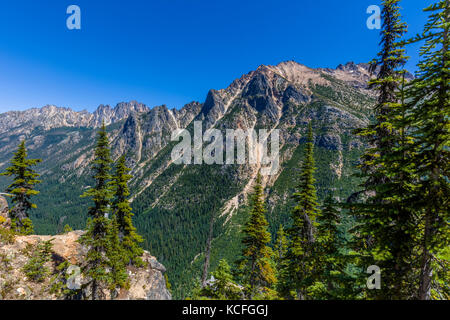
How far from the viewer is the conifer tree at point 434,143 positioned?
22.1 ft

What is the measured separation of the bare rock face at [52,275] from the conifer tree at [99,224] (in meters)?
2.09

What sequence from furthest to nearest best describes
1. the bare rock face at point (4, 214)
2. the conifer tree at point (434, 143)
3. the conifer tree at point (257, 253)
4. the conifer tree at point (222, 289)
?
the bare rock face at point (4, 214)
the conifer tree at point (257, 253)
the conifer tree at point (222, 289)
the conifer tree at point (434, 143)

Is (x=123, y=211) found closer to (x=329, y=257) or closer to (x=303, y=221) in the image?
(x=303, y=221)

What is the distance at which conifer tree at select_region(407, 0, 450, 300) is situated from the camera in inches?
265

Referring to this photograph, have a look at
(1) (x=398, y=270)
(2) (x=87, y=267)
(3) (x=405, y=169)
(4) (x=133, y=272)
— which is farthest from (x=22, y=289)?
(3) (x=405, y=169)

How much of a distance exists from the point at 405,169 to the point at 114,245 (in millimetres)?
26865

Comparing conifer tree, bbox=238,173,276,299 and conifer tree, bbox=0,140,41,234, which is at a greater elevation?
conifer tree, bbox=0,140,41,234

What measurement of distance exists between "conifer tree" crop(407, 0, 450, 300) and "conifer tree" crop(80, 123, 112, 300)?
23307 mm

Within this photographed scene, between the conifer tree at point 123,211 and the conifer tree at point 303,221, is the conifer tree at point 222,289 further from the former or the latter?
the conifer tree at point 123,211

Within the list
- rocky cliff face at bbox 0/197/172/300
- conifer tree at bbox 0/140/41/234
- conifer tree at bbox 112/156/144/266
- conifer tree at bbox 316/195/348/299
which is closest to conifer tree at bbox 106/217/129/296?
conifer tree at bbox 112/156/144/266

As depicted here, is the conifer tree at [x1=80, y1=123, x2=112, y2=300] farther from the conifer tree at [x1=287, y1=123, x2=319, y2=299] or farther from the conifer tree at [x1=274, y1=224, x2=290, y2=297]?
the conifer tree at [x1=287, y1=123, x2=319, y2=299]

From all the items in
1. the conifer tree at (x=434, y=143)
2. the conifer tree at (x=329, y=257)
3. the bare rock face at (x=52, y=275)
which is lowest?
the bare rock face at (x=52, y=275)

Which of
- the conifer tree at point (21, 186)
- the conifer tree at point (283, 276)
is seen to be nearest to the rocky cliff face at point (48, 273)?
the conifer tree at point (21, 186)
